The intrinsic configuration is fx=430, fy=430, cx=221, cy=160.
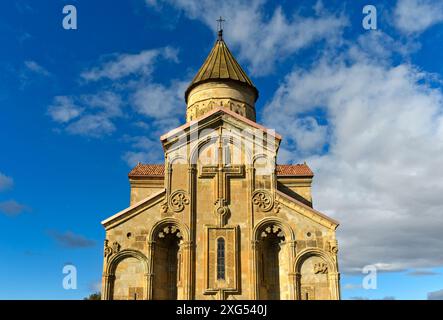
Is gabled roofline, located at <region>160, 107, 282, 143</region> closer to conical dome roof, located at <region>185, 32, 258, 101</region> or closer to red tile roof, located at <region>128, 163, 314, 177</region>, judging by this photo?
red tile roof, located at <region>128, 163, 314, 177</region>

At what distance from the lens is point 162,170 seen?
20469 mm

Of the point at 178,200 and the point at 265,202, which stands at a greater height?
the point at 178,200

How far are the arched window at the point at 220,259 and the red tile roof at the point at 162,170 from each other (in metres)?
5.83

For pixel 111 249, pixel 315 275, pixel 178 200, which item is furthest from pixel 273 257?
pixel 111 249

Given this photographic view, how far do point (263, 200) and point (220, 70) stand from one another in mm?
10281

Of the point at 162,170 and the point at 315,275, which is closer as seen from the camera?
the point at 315,275

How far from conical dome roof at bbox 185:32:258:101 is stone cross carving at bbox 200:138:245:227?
8.09 m

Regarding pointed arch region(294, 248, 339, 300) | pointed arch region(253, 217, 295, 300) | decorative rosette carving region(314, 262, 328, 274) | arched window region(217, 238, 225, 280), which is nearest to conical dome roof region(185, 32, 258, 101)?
pointed arch region(253, 217, 295, 300)

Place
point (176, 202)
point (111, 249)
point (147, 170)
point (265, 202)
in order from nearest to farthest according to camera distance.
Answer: point (111, 249) < point (176, 202) < point (265, 202) < point (147, 170)

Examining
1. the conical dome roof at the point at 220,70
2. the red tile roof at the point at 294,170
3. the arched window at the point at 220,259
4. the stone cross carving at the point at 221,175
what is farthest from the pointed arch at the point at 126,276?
the conical dome roof at the point at 220,70

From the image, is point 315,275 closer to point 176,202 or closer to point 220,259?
point 220,259
